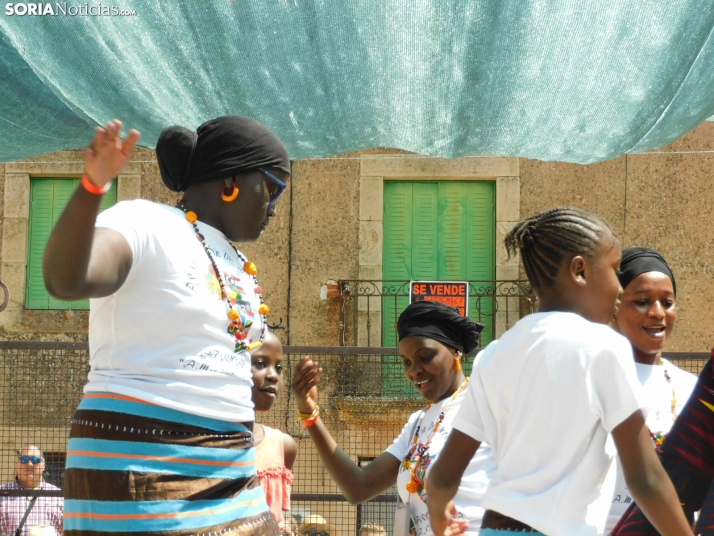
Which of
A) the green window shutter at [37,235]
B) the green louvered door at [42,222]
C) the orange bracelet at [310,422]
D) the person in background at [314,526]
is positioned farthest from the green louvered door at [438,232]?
the orange bracelet at [310,422]

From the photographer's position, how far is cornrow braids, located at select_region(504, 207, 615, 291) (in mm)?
2316

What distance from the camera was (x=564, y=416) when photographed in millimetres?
2100

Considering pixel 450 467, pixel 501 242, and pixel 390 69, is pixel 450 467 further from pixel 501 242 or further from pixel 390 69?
pixel 501 242

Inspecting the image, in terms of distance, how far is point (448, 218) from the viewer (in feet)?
40.4

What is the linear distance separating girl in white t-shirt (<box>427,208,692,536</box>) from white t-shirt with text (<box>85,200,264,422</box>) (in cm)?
60

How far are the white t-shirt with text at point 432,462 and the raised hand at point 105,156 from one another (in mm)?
1380

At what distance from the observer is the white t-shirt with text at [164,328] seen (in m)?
1.97

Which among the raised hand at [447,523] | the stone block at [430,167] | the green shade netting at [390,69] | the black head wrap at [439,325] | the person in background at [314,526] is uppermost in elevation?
the stone block at [430,167]

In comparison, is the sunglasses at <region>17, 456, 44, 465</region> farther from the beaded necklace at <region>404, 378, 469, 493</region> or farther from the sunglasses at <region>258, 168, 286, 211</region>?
the sunglasses at <region>258, 168, 286, 211</region>

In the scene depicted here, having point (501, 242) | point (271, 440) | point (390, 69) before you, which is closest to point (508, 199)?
point (501, 242)

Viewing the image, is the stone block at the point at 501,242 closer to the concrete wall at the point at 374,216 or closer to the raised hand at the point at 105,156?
the concrete wall at the point at 374,216

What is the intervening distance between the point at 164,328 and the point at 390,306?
33.1 feet

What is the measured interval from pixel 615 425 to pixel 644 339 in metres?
1.26

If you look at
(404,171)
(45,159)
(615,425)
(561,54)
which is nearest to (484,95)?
(561,54)
